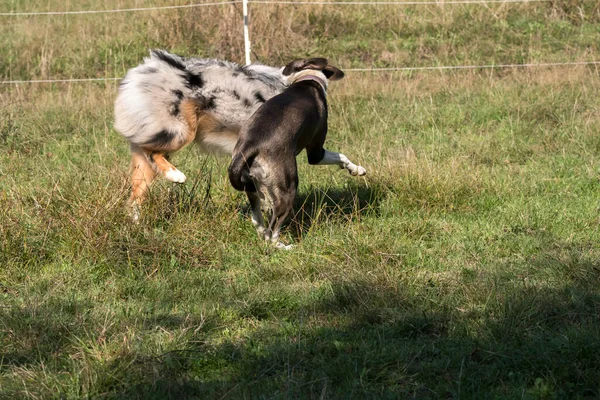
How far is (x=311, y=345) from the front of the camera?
4.29m

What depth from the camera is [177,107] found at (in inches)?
249

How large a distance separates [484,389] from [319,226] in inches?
99.4

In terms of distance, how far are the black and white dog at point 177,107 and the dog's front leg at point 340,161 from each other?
2.21ft

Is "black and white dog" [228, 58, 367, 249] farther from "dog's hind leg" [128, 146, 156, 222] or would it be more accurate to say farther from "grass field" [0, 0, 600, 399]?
"dog's hind leg" [128, 146, 156, 222]

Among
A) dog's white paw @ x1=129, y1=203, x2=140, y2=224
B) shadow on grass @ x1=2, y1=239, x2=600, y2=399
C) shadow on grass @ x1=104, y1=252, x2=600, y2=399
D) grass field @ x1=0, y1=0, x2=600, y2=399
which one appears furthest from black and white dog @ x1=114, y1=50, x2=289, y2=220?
shadow on grass @ x1=104, y1=252, x2=600, y2=399

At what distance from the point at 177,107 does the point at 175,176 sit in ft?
1.73

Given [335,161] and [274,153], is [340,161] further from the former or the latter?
[274,153]

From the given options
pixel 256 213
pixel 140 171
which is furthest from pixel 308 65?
pixel 140 171

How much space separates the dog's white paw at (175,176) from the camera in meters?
6.24

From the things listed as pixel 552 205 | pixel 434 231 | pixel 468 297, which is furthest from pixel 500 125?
pixel 468 297

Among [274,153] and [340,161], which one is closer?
[274,153]

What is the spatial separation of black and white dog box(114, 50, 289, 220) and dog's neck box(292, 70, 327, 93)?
9.7 inches

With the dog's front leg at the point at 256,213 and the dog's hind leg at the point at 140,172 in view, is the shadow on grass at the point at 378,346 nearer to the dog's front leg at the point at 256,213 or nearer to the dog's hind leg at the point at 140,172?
the dog's front leg at the point at 256,213

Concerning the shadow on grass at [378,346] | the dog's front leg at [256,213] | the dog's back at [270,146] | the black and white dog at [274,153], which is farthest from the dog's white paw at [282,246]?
the shadow on grass at [378,346]
